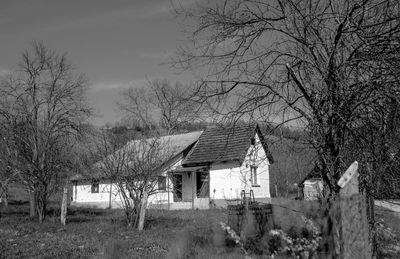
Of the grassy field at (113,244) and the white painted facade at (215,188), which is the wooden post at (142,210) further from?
the white painted facade at (215,188)

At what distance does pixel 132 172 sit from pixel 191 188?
16.0 metres

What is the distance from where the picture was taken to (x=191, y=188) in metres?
32.3

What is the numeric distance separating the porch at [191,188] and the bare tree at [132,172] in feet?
40.6

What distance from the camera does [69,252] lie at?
9.48 metres

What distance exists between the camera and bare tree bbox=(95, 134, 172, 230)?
15859 millimetres

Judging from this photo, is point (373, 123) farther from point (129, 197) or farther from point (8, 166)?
point (8, 166)

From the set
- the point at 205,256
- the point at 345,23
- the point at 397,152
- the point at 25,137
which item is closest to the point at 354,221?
the point at 397,152

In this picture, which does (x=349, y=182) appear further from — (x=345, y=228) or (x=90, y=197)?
(x=90, y=197)

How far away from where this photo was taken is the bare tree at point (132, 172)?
15.9m

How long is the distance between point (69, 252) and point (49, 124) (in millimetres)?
19450

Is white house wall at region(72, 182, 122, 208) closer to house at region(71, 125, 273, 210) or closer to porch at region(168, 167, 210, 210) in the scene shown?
house at region(71, 125, 273, 210)

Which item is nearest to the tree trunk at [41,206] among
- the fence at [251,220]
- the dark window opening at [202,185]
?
the fence at [251,220]

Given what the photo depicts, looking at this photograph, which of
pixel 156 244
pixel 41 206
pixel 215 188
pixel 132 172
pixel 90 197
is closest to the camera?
pixel 156 244

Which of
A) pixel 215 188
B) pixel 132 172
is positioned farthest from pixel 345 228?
pixel 215 188
